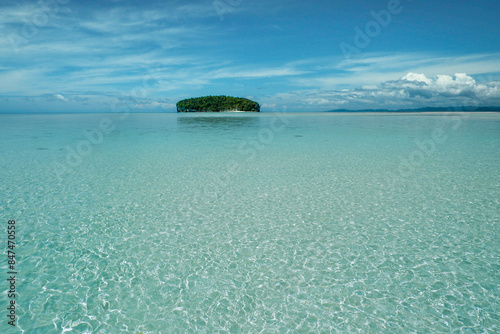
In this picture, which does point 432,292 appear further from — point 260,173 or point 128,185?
point 128,185

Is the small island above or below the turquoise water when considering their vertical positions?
above

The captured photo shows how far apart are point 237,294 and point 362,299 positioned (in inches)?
83.7

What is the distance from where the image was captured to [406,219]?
784 centimetres

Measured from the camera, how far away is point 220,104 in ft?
598

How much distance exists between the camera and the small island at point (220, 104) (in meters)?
180

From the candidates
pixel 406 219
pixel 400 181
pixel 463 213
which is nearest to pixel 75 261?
pixel 406 219

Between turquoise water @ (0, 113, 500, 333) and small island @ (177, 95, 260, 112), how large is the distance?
172 meters

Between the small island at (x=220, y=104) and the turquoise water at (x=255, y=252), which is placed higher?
the small island at (x=220, y=104)

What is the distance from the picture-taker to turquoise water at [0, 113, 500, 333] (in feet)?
14.7

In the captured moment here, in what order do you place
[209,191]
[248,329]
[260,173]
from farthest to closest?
[260,173]
[209,191]
[248,329]

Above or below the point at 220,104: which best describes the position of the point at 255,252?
below

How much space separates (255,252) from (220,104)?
182 meters

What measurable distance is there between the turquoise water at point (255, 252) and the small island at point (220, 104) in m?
172

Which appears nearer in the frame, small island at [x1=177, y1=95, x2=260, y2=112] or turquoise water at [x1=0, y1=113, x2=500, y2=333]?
turquoise water at [x1=0, y1=113, x2=500, y2=333]
